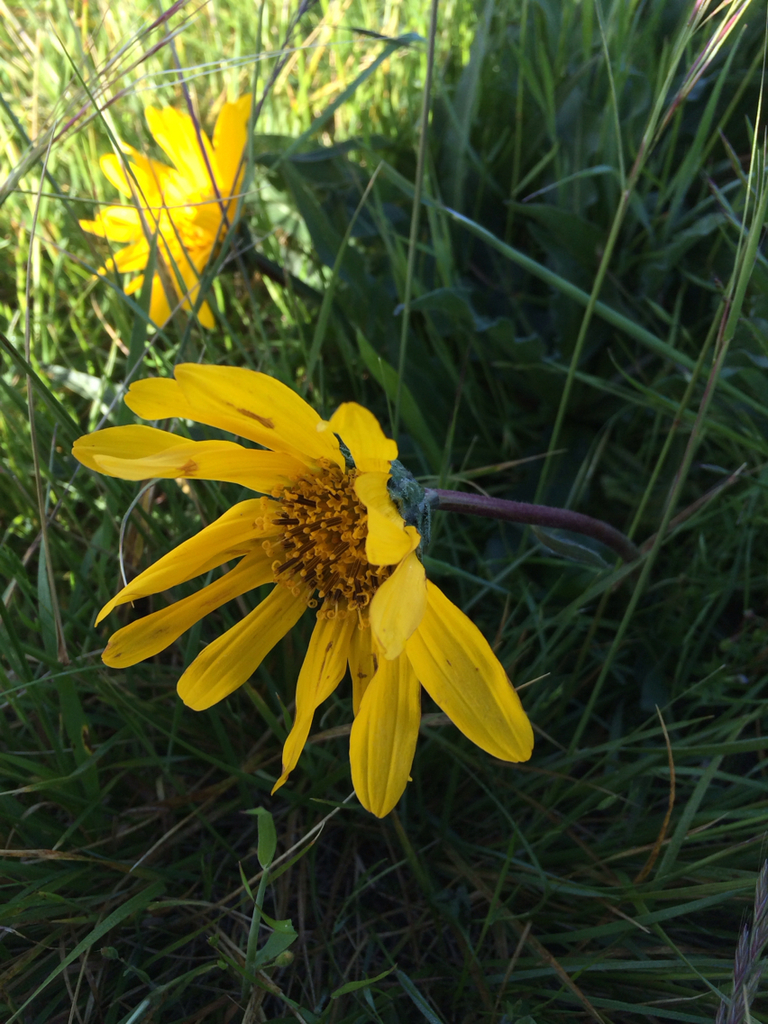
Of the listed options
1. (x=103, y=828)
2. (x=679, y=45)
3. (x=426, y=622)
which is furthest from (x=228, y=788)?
(x=679, y=45)

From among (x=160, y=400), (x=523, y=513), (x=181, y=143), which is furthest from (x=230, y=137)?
(x=523, y=513)

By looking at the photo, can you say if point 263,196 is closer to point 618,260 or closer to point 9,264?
point 9,264

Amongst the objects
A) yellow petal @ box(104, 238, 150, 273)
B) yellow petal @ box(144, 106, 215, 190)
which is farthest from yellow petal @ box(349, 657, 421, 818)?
yellow petal @ box(144, 106, 215, 190)

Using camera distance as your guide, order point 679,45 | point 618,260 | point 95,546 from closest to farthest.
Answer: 1. point 679,45
2. point 95,546
3. point 618,260

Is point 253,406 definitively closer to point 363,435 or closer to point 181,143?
point 363,435

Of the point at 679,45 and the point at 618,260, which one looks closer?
the point at 679,45

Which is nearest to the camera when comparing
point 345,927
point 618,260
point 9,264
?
point 345,927

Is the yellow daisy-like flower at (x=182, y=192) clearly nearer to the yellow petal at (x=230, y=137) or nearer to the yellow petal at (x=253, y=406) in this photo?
the yellow petal at (x=230, y=137)

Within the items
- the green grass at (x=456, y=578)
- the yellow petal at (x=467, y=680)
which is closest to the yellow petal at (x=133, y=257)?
the green grass at (x=456, y=578)
